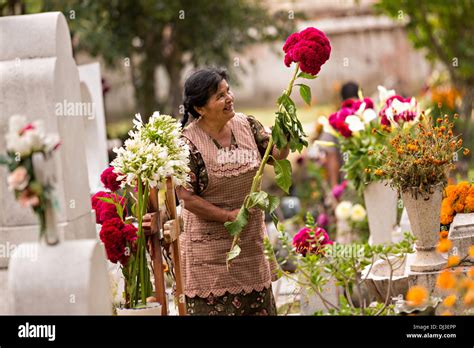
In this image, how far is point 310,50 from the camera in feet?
15.1

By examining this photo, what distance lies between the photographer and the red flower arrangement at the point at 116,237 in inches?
180

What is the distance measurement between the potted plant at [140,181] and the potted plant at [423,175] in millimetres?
1146

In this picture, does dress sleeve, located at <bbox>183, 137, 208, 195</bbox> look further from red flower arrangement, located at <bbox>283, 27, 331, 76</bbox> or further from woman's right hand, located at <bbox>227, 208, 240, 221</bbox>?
red flower arrangement, located at <bbox>283, 27, 331, 76</bbox>

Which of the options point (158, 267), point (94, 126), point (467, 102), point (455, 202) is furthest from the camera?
point (467, 102)

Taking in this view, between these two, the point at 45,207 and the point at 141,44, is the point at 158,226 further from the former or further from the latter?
the point at 141,44

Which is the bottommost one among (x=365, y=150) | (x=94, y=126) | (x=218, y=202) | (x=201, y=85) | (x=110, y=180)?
(x=218, y=202)

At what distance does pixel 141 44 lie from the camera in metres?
13.7

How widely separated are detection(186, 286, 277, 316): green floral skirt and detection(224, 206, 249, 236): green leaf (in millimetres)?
541

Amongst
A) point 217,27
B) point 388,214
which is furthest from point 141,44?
point 388,214

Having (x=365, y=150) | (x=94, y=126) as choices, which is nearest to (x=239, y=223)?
(x=365, y=150)

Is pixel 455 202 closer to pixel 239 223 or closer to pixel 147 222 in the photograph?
pixel 239 223

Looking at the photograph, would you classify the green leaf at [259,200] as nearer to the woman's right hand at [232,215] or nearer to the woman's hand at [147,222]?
the woman's right hand at [232,215]

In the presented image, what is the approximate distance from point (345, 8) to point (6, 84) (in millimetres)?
16029

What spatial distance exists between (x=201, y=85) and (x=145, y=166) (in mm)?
794
